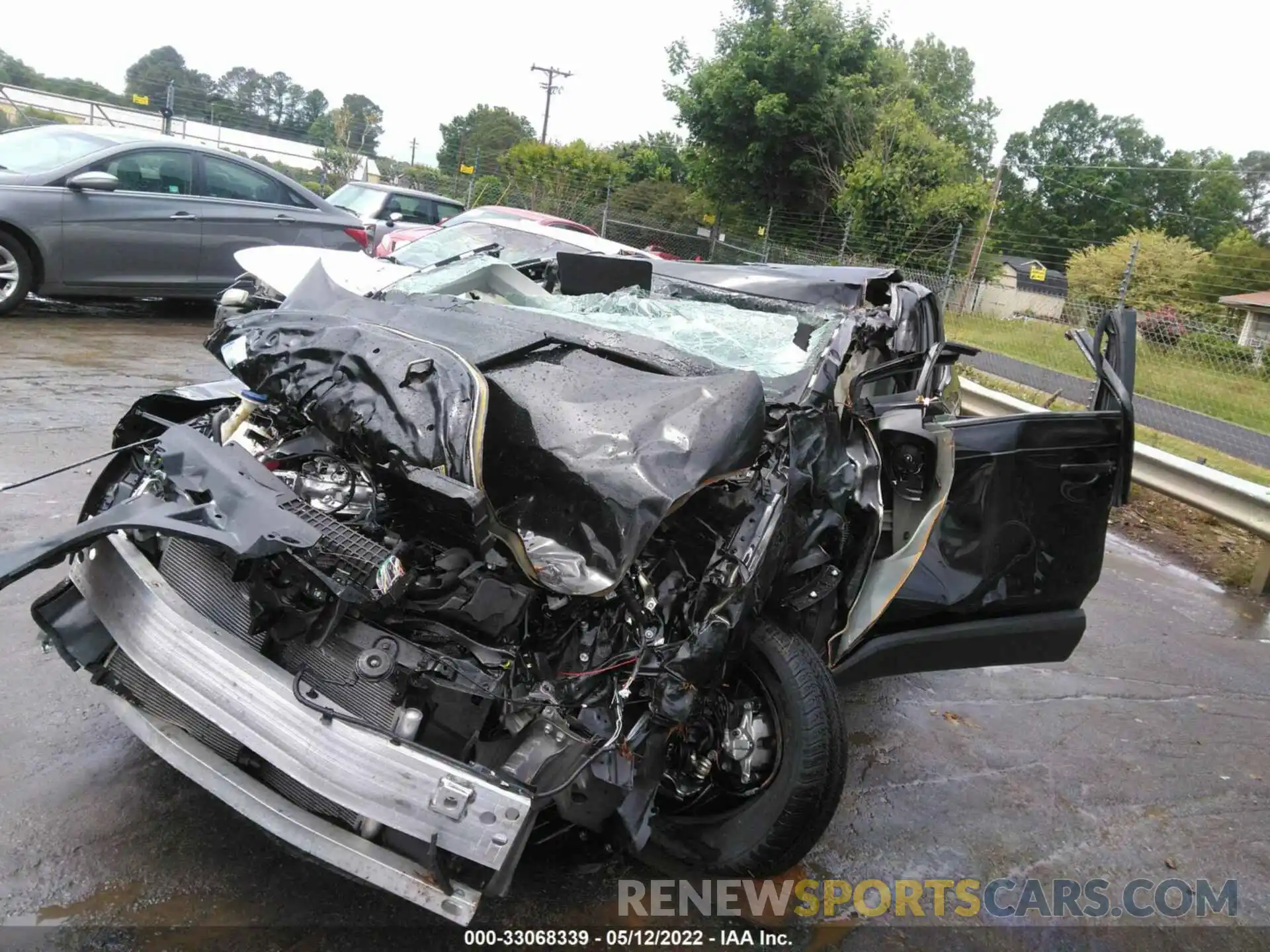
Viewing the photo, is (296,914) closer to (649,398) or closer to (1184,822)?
(649,398)

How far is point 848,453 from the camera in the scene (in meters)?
3.02

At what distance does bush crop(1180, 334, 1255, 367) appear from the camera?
10.3 meters

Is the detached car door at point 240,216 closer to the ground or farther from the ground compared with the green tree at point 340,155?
closer to the ground

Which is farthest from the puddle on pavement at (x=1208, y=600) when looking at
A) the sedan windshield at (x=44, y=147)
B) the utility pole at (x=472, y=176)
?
the utility pole at (x=472, y=176)

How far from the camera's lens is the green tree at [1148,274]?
51.9 feet

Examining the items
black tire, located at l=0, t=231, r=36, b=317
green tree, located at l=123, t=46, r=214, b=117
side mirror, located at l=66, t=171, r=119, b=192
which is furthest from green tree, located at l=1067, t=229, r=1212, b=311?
green tree, located at l=123, t=46, r=214, b=117

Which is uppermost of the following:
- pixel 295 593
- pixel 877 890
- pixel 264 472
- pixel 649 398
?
pixel 649 398

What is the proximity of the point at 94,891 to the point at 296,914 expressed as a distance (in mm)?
502

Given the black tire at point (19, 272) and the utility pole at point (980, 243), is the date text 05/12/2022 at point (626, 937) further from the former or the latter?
the utility pole at point (980, 243)

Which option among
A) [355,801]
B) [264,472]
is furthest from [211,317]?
[355,801]

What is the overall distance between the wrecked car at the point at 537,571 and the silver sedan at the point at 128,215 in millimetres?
5413

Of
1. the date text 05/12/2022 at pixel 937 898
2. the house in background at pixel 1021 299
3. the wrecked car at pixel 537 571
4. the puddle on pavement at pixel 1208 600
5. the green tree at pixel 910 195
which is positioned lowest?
the date text 05/12/2022 at pixel 937 898

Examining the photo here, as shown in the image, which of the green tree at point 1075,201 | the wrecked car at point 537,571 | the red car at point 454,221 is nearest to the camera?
the wrecked car at point 537,571

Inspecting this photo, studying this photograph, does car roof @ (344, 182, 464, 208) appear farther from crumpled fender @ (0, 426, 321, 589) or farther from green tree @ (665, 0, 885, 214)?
green tree @ (665, 0, 885, 214)
